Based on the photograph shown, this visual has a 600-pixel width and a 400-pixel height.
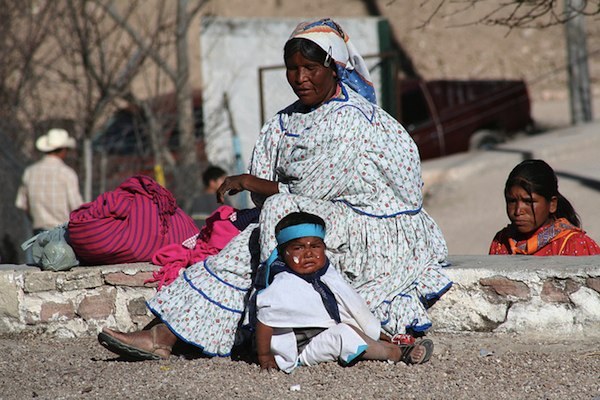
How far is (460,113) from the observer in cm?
1509

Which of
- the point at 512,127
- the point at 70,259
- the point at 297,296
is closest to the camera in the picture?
the point at 297,296

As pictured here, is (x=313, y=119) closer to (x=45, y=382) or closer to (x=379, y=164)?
(x=379, y=164)

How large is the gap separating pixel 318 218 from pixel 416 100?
419 inches

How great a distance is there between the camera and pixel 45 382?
4344mm

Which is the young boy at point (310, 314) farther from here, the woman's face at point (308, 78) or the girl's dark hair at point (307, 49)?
the girl's dark hair at point (307, 49)

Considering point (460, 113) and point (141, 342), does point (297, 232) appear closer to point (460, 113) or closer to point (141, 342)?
point (141, 342)

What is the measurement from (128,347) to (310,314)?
843mm

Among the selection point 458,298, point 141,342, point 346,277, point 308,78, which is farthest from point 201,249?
point 458,298

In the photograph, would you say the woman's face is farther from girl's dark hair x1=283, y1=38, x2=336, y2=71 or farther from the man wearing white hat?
the man wearing white hat

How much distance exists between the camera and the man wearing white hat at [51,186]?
7730 mm

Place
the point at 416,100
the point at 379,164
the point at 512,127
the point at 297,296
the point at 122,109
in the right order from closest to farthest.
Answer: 1. the point at 297,296
2. the point at 379,164
3. the point at 122,109
4. the point at 416,100
5. the point at 512,127

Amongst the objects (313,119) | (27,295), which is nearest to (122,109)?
(27,295)

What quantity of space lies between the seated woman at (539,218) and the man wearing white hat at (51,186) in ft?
12.9

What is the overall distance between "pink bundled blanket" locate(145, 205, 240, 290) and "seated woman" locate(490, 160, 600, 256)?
1.39m
